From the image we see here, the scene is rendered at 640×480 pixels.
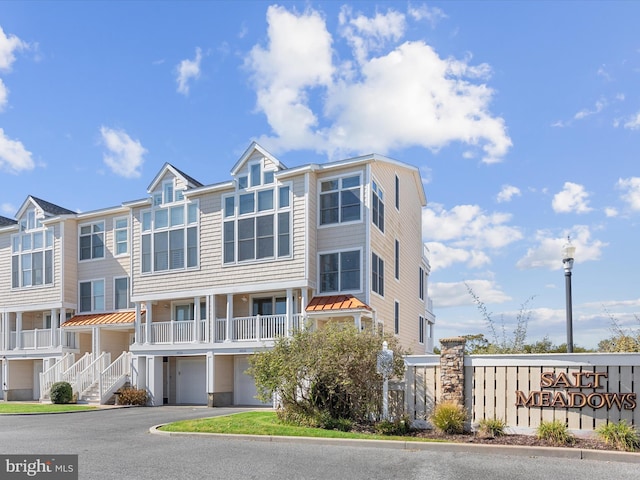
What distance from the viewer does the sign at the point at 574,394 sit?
12.8 metres

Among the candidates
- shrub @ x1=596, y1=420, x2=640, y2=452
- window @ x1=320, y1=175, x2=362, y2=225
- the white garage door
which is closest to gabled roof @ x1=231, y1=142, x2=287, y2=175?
window @ x1=320, y1=175, x2=362, y2=225

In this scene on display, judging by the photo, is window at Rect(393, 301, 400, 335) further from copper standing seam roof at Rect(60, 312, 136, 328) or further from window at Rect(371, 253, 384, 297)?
copper standing seam roof at Rect(60, 312, 136, 328)

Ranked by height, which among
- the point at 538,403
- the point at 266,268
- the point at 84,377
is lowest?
the point at 84,377

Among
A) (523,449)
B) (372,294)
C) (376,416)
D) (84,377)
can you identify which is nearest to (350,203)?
(372,294)

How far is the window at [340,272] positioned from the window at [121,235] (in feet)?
39.9

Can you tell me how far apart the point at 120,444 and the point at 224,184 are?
1355 centimetres

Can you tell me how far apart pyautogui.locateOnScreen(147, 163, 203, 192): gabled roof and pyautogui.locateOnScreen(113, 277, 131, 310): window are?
5562mm

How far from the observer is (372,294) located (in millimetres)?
22547

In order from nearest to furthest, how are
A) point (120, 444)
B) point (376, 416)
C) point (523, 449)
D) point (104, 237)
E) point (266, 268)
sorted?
point (523, 449), point (120, 444), point (376, 416), point (266, 268), point (104, 237)

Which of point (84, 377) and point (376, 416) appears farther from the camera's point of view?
point (84, 377)

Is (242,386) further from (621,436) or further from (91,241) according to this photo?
(621,436)

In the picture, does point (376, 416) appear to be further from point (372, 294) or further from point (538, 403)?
point (372, 294)

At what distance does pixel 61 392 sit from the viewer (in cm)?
2517

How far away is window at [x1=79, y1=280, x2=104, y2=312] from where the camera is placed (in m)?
30.1
